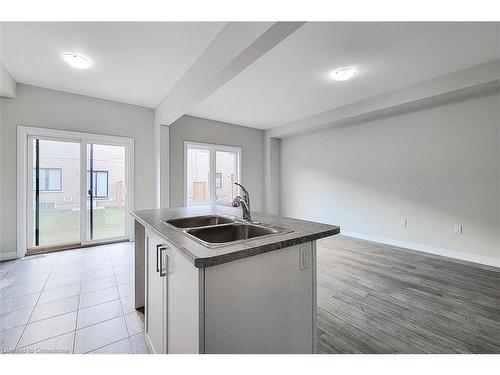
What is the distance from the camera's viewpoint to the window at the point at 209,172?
5017mm

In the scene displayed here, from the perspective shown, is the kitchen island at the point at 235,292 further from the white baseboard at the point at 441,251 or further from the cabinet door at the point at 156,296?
the white baseboard at the point at 441,251

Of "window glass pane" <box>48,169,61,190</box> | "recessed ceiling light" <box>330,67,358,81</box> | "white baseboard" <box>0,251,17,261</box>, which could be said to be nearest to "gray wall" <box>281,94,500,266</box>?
"recessed ceiling light" <box>330,67,358,81</box>

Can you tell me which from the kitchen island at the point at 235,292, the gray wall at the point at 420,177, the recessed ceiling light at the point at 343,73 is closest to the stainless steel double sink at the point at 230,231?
the kitchen island at the point at 235,292

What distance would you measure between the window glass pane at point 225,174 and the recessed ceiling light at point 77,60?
298 cm

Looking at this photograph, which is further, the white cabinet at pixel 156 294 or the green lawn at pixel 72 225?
the green lawn at pixel 72 225

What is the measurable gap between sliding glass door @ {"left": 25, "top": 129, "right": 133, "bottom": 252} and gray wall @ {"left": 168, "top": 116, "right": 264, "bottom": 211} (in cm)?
87

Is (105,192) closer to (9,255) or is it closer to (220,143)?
(9,255)

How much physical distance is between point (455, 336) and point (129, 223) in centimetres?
473

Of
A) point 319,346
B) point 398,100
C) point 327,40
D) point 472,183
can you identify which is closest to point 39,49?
point 327,40

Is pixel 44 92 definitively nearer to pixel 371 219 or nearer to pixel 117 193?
pixel 117 193

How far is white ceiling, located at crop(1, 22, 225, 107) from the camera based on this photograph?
7.06ft

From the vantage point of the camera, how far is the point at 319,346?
5.08 ft

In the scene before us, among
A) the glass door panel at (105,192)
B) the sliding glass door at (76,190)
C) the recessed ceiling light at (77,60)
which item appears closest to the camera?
the recessed ceiling light at (77,60)

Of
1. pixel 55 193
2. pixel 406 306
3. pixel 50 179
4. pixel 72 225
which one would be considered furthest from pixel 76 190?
pixel 406 306
